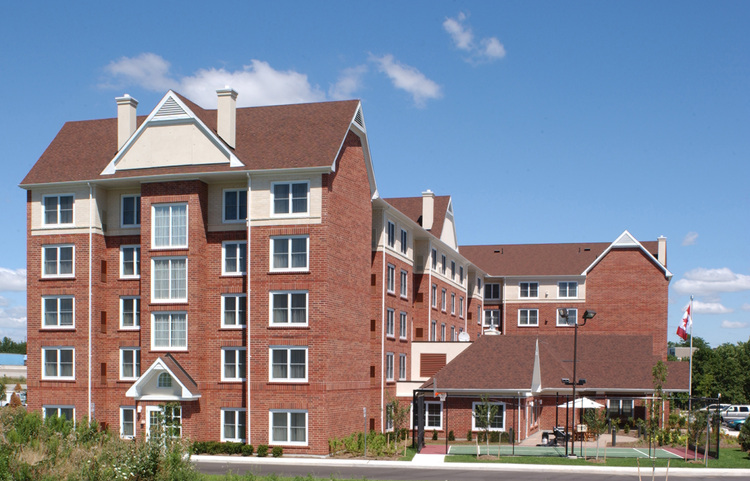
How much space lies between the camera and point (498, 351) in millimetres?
53688

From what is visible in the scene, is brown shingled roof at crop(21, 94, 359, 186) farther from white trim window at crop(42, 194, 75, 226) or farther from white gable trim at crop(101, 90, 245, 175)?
white trim window at crop(42, 194, 75, 226)

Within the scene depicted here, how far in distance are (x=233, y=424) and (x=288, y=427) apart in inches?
129

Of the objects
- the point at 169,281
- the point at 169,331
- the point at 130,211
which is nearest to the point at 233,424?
the point at 169,331

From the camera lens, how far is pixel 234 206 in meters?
44.1

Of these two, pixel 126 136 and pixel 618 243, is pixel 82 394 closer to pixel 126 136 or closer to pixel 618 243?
pixel 126 136

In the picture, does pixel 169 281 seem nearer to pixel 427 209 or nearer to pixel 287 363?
pixel 287 363

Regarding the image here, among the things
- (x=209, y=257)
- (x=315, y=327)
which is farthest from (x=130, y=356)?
(x=315, y=327)

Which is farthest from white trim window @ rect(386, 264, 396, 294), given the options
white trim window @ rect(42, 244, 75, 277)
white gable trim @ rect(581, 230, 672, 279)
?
white gable trim @ rect(581, 230, 672, 279)

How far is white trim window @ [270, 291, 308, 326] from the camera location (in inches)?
1656

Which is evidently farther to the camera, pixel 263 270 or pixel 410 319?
pixel 410 319

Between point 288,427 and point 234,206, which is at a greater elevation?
point 234,206

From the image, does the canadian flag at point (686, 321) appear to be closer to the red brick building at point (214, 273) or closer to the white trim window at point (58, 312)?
the red brick building at point (214, 273)

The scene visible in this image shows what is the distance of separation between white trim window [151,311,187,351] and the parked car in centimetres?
4866

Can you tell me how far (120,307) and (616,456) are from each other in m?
27.7
